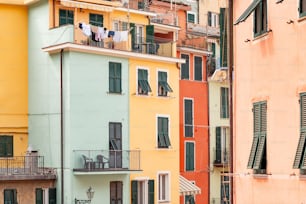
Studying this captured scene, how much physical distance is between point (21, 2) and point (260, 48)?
996 inches

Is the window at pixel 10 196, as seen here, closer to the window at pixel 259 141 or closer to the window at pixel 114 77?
the window at pixel 114 77

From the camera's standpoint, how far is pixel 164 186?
42906 millimetres

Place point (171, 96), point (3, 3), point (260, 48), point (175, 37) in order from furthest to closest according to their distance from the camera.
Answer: point (175, 37)
point (171, 96)
point (3, 3)
point (260, 48)

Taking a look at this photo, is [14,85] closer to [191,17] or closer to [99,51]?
[99,51]

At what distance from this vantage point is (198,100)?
163 feet

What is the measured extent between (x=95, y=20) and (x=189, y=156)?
11.3 m

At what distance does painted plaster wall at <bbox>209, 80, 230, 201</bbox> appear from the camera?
49.9 m

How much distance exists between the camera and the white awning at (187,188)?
45.0 m

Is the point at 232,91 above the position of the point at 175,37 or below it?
below

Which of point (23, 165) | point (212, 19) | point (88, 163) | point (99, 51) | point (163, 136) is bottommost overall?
point (23, 165)

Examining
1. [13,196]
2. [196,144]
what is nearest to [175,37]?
[196,144]

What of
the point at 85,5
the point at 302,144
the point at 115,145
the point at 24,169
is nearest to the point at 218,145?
the point at 115,145

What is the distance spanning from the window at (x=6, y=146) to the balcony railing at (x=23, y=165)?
0.32 meters

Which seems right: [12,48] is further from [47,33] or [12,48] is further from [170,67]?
[170,67]
